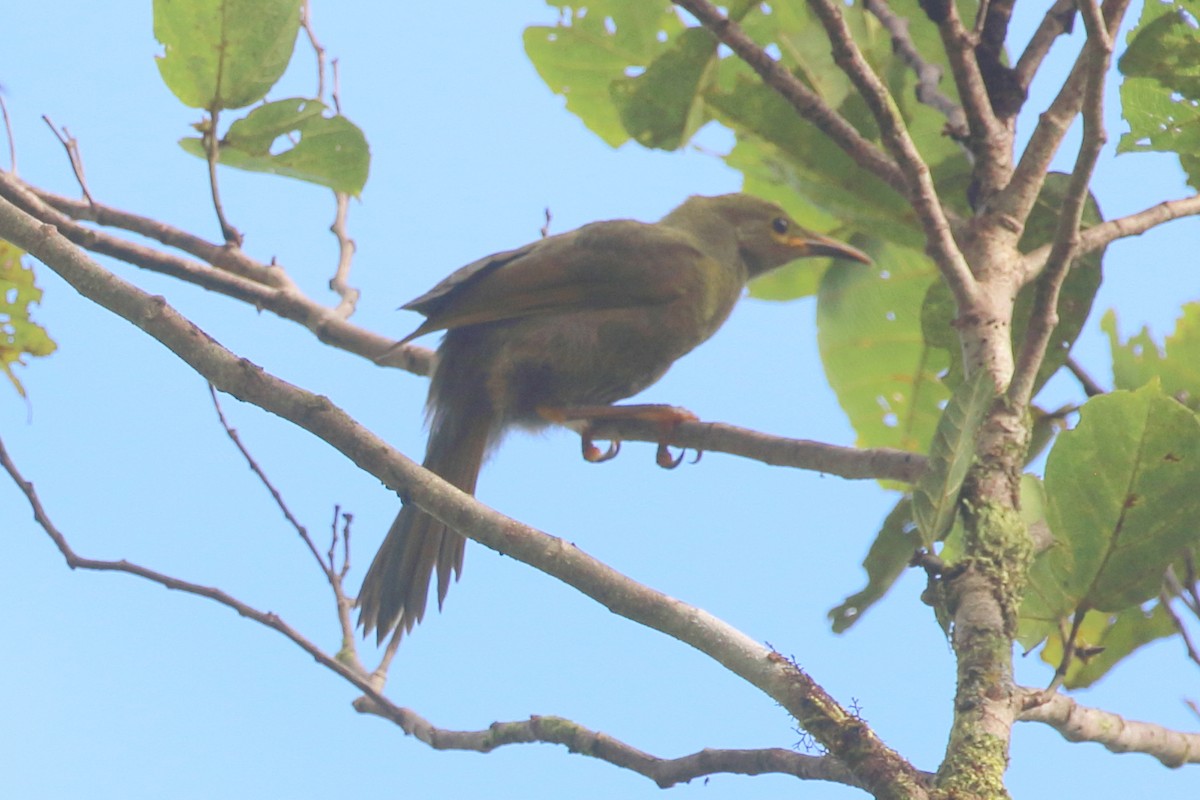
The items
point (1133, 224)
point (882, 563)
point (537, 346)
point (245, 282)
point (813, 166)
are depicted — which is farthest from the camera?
point (537, 346)

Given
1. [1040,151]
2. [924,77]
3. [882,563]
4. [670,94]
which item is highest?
[670,94]

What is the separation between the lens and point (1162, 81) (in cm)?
326

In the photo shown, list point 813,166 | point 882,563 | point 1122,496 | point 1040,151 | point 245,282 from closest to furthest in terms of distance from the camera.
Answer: point 1122,496 < point 1040,151 < point 882,563 < point 813,166 < point 245,282

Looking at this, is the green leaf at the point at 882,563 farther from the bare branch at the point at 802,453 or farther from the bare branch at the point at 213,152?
the bare branch at the point at 213,152

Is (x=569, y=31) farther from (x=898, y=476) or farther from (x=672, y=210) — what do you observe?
(x=898, y=476)

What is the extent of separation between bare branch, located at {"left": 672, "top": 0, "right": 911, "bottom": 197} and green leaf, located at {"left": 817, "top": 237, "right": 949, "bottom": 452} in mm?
1098

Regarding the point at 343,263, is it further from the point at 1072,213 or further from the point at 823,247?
the point at 1072,213

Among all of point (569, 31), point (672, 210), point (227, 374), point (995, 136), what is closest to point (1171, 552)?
point (995, 136)

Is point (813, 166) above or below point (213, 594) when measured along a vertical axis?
above

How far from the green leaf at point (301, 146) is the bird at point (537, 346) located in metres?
0.48

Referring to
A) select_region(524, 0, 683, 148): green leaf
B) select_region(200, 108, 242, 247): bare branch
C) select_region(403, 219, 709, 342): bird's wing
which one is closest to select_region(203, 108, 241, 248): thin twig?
select_region(200, 108, 242, 247): bare branch

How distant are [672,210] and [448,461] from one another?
172 centimetres

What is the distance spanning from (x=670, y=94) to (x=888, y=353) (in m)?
1.10

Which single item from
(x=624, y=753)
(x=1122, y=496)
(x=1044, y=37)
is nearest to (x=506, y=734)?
(x=624, y=753)
